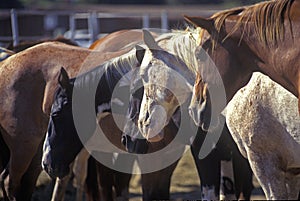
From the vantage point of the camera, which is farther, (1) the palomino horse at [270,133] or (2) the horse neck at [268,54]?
(1) the palomino horse at [270,133]

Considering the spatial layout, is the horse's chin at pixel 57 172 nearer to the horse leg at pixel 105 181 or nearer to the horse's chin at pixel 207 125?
the horse leg at pixel 105 181

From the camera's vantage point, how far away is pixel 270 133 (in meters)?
3.98

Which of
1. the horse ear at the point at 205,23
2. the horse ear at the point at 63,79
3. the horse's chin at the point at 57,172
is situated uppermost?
the horse ear at the point at 205,23

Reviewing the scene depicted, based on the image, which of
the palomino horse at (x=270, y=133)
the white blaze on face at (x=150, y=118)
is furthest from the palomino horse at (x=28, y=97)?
the palomino horse at (x=270, y=133)

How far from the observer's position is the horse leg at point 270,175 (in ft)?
12.6

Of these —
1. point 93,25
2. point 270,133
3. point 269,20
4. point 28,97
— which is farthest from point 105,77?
point 93,25

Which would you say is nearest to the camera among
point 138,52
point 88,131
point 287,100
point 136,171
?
point 287,100

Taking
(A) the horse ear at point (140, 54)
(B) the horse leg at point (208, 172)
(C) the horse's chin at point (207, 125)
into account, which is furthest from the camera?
(B) the horse leg at point (208, 172)

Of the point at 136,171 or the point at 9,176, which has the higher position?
the point at 9,176

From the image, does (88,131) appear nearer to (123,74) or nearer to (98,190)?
(123,74)

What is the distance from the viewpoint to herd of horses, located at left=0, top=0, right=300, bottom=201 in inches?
140

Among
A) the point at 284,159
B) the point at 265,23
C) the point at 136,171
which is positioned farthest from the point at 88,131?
the point at 136,171

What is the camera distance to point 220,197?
16.2ft

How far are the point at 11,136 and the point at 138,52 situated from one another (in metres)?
1.21
